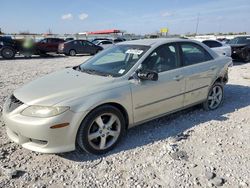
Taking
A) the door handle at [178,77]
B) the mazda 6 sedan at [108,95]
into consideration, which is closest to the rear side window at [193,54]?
the mazda 6 sedan at [108,95]

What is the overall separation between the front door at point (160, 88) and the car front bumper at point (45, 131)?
1057 mm

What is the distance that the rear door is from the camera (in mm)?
4789

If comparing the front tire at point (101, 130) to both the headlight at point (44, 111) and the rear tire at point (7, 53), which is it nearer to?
the headlight at point (44, 111)

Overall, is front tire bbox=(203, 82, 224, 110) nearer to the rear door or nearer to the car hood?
the rear door

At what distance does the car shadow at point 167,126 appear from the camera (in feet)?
12.6

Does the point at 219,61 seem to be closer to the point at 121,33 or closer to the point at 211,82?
the point at 211,82

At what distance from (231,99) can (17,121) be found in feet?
16.6

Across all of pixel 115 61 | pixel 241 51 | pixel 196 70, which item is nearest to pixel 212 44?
pixel 241 51

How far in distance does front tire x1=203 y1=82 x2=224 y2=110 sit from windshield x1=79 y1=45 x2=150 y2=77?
1955mm

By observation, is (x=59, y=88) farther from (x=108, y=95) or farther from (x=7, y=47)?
(x=7, y=47)

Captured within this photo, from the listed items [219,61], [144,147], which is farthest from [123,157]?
[219,61]

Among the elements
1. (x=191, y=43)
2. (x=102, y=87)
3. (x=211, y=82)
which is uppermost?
(x=191, y=43)

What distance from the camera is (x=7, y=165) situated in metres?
3.49

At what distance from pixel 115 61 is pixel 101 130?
4.47 ft
